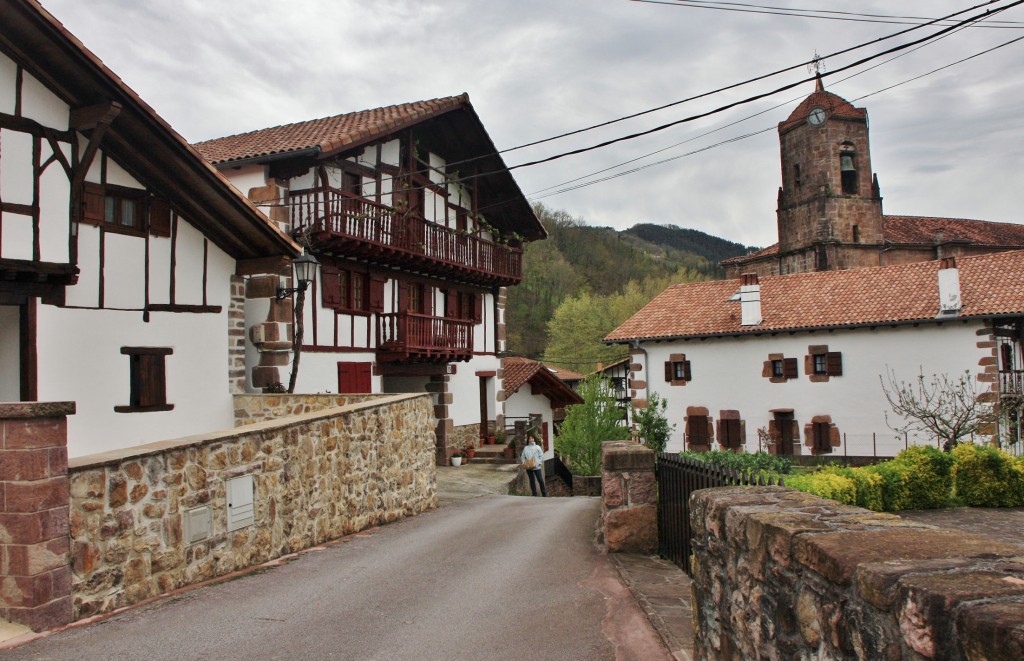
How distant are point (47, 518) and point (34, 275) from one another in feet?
20.6

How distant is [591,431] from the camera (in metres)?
25.3

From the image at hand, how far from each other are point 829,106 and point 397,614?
145 feet

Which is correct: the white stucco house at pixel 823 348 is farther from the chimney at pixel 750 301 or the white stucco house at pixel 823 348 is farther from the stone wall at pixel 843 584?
the stone wall at pixel 843 584

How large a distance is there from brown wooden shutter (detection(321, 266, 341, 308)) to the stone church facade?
33.4m

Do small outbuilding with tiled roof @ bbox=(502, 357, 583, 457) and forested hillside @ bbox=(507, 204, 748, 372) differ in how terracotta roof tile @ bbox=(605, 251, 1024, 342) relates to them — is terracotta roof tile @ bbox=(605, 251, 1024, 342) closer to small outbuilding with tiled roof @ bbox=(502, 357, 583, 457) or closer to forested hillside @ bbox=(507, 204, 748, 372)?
small outbuilding with tiled roof @ bbox=(502, 357, 583, 457)

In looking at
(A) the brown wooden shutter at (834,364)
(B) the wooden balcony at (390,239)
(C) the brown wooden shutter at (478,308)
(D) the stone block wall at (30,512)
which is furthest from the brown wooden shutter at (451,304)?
(D) the stone block wall at (30,512)

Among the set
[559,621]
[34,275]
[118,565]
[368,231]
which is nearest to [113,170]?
[34,275]

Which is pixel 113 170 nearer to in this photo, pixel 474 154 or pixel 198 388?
pixel 198 388

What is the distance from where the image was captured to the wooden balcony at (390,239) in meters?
16.8

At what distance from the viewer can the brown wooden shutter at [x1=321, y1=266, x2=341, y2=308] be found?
17469 mm

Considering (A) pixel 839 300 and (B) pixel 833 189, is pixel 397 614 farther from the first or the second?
(B) pixel 833 189

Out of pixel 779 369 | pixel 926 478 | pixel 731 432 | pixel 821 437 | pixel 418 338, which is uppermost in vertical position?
pixel 418 338

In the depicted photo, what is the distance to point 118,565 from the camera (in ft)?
19.6

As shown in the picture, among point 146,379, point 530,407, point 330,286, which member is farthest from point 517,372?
point 146,379
